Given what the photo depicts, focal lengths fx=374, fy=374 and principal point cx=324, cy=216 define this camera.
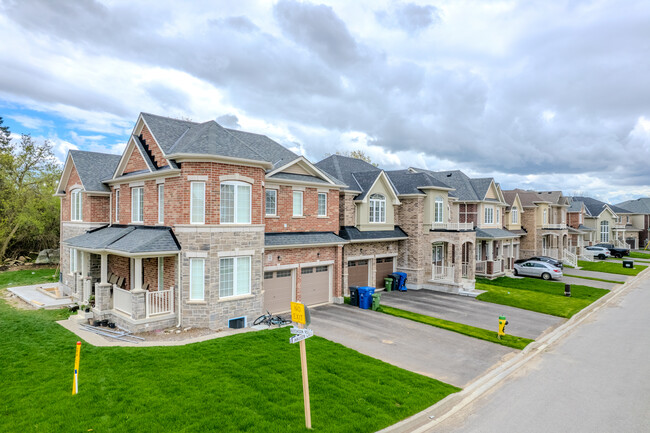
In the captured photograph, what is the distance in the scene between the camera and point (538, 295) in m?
25.4

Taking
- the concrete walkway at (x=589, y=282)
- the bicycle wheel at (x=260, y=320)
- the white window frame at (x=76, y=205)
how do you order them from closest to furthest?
1. the bicycle wheel at (x=260, y=320)
2. the white window frame at (x=76, y=205)
3. the concrete walkway at (x=589, y=282)

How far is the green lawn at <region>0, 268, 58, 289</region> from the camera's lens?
26.3m

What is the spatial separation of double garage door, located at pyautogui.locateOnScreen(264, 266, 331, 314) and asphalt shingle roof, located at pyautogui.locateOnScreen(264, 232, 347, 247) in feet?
5.08

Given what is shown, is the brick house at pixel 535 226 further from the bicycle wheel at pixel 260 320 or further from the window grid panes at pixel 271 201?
the bicycle wheel at pixel 260 320

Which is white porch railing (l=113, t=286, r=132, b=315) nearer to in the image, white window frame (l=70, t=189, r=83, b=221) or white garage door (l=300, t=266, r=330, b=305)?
white garage door (l=300, t=266, r=330, b=305)

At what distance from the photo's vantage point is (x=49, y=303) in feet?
63.4

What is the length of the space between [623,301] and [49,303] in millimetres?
34052

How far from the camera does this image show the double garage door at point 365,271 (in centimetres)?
2367

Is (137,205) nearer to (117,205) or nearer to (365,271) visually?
(117,205)

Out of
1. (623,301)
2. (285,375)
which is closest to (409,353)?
(285,375)

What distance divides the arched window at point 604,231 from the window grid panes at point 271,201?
64000 mm

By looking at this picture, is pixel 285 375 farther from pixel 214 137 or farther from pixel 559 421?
pixel 214 137

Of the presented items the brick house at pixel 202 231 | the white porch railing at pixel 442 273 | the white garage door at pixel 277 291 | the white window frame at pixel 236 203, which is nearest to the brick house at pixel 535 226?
the white porch railing at pixel 442 273

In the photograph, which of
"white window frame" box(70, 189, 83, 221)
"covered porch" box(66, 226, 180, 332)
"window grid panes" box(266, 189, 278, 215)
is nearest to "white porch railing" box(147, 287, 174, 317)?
"covered porch" box(66, 226, 180, 332)
